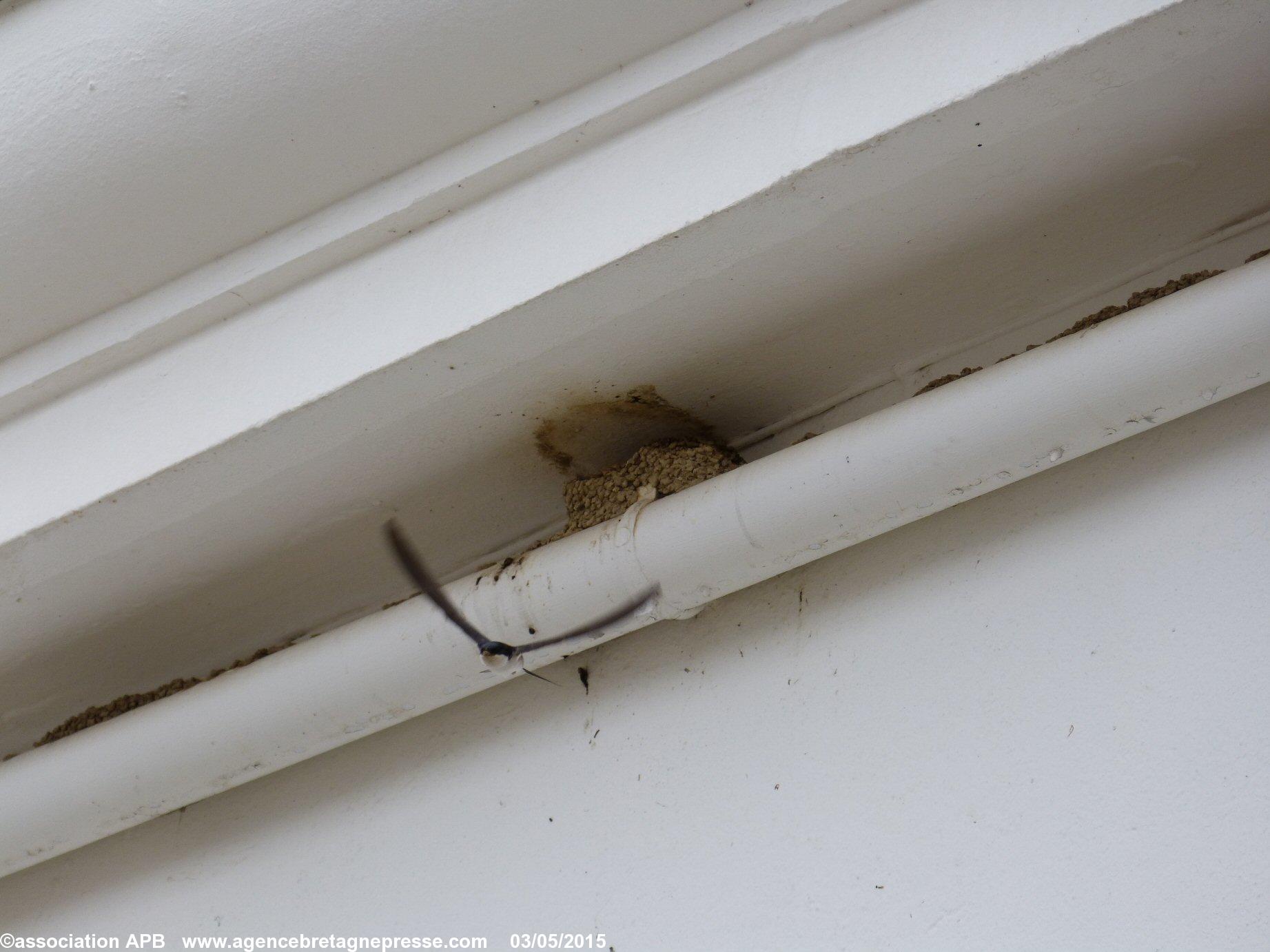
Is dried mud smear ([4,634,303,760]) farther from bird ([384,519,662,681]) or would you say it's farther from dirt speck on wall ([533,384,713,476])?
dirt speck on wall ([533,384,713,476])

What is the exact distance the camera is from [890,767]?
4.23 ft

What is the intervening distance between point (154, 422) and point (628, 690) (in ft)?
2.27

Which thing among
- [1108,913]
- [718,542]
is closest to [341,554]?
[718,542]

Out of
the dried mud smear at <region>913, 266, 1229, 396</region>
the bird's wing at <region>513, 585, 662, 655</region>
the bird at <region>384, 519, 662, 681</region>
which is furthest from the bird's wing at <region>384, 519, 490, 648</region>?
the dried mud smear at <region>913, 266, 1229, 396</region>

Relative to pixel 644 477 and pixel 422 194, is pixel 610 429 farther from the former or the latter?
pixel 422 194

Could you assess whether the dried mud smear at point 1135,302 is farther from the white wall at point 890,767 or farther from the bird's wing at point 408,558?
the bird's wing at point 408,558

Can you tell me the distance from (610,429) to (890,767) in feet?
1.86

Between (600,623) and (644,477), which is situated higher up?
(644,477)

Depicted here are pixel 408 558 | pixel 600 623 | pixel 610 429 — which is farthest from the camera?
pixel 408 558

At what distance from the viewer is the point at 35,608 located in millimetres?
1662

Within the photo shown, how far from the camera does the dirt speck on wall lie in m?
1.53

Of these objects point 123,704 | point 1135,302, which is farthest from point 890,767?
point 123,704

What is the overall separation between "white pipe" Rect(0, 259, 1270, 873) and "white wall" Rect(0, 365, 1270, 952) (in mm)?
99

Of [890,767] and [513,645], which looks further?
[513,645]
